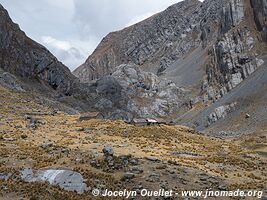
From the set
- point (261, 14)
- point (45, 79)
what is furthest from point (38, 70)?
point (261, 14)

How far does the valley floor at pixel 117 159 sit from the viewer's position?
2803 centimetres

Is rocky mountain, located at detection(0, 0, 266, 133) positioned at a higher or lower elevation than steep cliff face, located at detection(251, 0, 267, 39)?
lower

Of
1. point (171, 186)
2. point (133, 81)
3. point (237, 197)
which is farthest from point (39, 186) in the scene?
point (133, 81)

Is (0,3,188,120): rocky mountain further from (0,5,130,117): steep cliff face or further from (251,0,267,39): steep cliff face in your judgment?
(251,0,267,39): steep cliff face

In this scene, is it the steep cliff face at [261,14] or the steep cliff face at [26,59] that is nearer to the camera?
the steep cliff face at [26,59]

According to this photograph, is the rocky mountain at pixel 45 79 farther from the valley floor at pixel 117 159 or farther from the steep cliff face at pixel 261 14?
the steep cliff face at pixel 261 14

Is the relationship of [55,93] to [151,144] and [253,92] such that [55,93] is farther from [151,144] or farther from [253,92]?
[151,144]

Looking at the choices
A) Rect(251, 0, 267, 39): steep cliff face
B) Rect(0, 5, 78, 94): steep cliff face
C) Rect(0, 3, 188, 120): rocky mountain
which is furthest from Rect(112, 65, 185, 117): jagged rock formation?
Rect(251, 0, 267, 39): steep cliff face

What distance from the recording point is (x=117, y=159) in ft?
106

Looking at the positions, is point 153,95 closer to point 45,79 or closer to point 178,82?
point 178,82

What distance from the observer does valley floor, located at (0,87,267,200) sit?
2803cm

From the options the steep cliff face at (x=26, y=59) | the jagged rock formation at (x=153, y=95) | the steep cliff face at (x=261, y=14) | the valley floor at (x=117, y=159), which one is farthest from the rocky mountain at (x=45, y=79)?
the steep cliff face at (x=261, y=14)

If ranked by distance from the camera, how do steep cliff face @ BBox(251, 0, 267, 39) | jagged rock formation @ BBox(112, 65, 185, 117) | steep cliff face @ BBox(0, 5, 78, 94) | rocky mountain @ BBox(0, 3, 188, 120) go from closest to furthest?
rocky mountain @ BBox(0, 3, 188, 120), steep cliff face @ BBox(0, 5, 78, 94), steep cliff face @ BBox(251, 0, 267, 39), jagged rock formation @ BBox(112, 65, 185, 117)

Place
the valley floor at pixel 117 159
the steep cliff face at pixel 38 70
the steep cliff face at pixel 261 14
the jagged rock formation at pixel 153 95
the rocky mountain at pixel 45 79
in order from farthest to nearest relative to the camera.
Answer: the jagged rock formation at pixel 153 95 < the steep cliff face at pixel 261 14 < the steep cliff face at pixel 38 70 < the rocky mountain at pixel 45 79 < the valley floor at pixel 117 159
